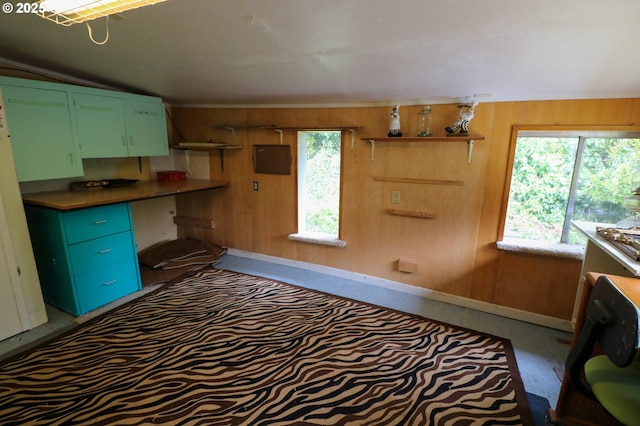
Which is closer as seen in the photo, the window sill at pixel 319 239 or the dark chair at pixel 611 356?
the dark chair at pixel 611 356

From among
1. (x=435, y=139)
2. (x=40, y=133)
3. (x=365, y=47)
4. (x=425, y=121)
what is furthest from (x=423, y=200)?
(x=40, y=133)

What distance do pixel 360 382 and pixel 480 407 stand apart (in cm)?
69

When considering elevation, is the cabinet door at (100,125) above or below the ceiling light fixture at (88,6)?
below

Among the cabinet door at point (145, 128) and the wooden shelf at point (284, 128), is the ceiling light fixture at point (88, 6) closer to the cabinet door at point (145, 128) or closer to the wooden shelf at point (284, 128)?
the cabinet door at point (145, 128)

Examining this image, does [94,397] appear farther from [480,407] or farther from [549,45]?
[549,45]

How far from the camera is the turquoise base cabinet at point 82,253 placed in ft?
7.71

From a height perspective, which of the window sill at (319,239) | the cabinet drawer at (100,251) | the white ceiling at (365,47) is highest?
the white ceiling at (365,47)

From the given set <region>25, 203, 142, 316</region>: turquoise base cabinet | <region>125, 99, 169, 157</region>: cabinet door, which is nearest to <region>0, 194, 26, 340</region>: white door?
<region>25, 203, 142, 316</region>: turquoise base cabinet

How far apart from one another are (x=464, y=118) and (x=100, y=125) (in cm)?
323

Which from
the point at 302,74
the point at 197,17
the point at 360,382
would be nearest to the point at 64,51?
the point at 197,17

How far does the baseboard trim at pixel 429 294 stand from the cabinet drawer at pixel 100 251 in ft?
4.63

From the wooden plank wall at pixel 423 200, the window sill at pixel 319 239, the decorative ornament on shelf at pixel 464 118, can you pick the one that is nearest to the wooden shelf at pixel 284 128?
the wooden plank wall at pixel 423 200

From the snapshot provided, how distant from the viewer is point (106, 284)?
104 inches

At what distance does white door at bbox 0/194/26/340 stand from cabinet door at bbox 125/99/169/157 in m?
1.25
